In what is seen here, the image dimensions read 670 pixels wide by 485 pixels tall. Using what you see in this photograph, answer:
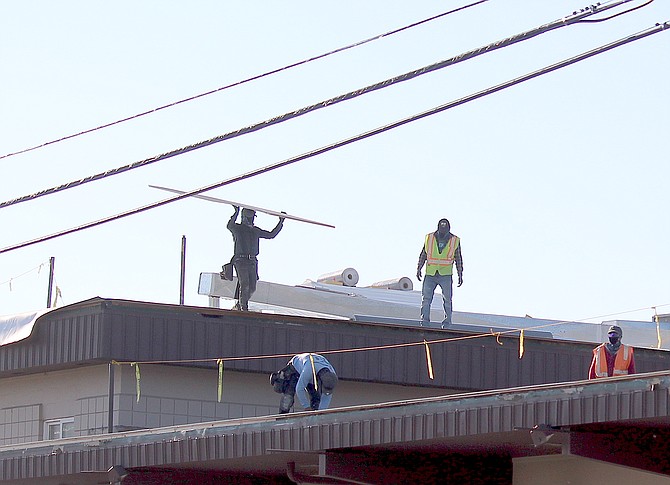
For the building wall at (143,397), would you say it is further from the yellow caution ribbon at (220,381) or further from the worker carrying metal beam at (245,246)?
the worker carrying metal beam at (245,246)

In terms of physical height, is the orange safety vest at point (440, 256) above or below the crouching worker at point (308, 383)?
above

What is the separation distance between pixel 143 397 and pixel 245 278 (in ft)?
10.3

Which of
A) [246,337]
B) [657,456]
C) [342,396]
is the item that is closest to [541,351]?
[342,396]

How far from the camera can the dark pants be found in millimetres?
23172

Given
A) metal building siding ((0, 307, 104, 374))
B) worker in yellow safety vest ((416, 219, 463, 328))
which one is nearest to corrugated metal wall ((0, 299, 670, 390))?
metal building siding ((0, 307, 104, 374))

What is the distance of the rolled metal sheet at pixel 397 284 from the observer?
36.2 metres

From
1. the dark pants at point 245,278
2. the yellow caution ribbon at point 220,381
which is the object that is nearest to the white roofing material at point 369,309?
the dark pants at point 245,278

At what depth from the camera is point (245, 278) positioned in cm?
2322

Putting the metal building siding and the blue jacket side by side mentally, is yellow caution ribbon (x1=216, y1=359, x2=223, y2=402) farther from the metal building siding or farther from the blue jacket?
the blue jacket

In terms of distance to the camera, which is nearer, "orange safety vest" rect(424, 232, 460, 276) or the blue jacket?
the blue jacket

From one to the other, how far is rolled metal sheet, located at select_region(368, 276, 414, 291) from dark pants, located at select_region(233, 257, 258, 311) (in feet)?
41.6

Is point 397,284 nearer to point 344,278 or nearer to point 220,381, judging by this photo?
point 344,278

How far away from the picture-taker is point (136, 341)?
2098cm

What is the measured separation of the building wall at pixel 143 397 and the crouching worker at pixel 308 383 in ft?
14.4
